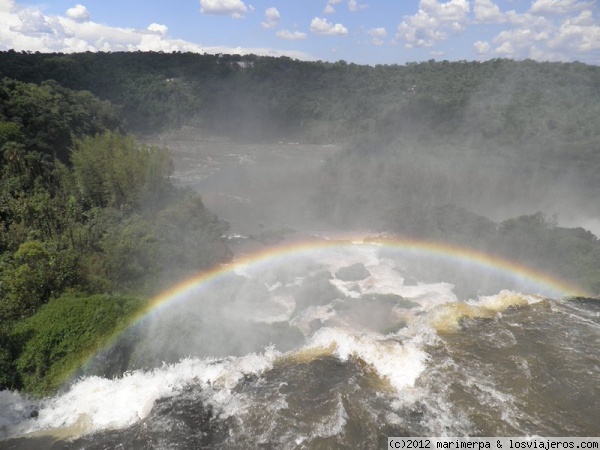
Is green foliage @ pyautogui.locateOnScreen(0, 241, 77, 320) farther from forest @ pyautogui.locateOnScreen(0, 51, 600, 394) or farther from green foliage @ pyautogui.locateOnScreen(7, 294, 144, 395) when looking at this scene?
green foliage @ pyautogui.locateOnScreen(7, 294, 144, 395)

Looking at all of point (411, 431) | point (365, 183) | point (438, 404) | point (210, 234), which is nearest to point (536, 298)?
point (438, 404)

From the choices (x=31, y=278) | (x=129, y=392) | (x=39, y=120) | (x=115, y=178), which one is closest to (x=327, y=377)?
(x=129, y=392)

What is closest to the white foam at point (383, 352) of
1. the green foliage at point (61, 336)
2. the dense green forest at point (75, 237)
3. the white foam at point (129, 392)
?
the white foam at point (129, 392)

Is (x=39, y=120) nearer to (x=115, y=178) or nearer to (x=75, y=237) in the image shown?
(x=115, y=178)

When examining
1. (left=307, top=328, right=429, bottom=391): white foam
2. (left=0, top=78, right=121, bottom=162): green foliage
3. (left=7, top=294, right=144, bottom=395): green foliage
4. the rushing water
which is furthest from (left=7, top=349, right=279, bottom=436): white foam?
(left=0, top=78, right=121, bottom=162): green foliage

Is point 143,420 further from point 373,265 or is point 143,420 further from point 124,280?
point 373,265

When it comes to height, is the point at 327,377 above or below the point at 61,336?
below
